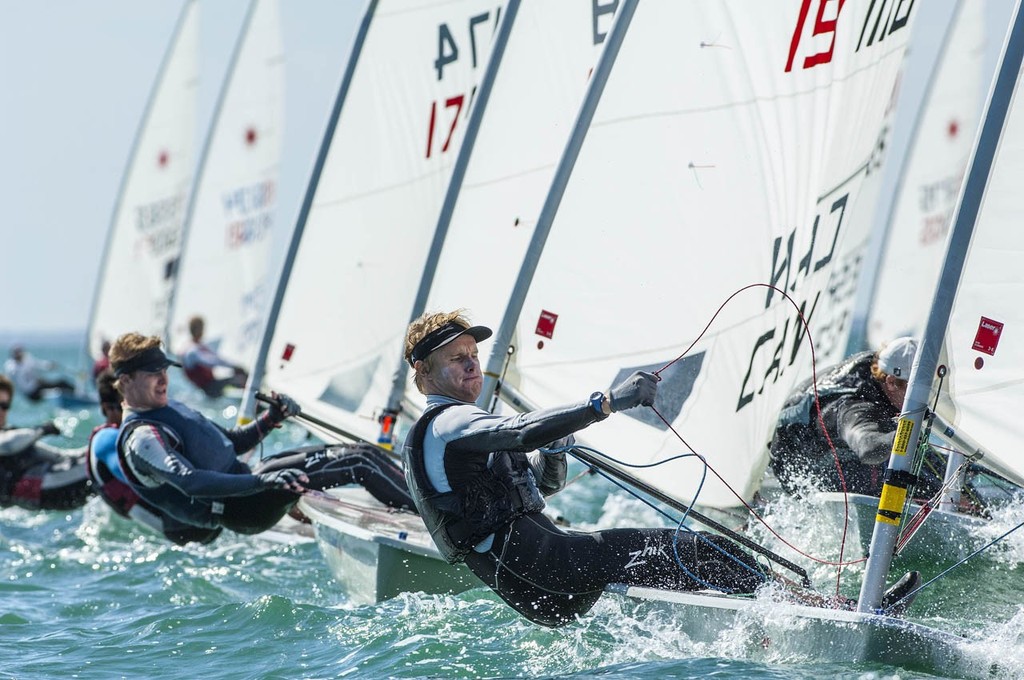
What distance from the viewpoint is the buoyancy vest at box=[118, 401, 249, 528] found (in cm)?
573

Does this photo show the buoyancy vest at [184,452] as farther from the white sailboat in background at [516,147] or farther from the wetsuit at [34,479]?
the wetsuit at [34,479]

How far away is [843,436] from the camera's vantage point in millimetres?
4801

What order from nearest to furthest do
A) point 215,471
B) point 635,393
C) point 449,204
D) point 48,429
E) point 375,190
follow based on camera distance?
point 635,393 → point 215,471 → point 449,204 → point 48,429 → point 375,190

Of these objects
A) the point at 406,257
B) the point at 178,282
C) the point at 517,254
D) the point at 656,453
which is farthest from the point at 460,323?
the point at 178,282

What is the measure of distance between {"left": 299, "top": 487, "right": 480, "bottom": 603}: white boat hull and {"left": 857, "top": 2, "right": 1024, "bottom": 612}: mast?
5.60 ft

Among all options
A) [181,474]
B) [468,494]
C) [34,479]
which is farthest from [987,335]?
[34,479]

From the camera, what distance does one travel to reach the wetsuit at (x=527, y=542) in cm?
388

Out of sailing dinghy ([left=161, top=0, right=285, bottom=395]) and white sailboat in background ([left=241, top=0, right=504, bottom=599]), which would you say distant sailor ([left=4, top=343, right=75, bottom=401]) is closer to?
sailing dinghy ([left=161, top=0, right=285, bottom=395])

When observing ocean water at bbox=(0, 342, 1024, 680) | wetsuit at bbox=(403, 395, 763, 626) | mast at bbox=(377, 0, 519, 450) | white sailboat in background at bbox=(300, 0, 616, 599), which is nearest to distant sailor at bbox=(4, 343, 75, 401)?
ocean water at bbox=(0, 342, 1024, 680)

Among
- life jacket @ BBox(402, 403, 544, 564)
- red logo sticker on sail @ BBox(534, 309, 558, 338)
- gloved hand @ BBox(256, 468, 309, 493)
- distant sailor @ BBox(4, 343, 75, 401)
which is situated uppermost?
red logo sticker on sail @ BBox(534, 309, 558, 338)

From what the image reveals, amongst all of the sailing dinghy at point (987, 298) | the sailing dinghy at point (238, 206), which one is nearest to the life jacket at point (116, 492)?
the sailing dinghy at point (987, 298)

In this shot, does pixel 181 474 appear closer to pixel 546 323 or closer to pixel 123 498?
pixel 123 498

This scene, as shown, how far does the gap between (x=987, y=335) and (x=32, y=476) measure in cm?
551

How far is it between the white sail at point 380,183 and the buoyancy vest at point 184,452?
1712 mm
